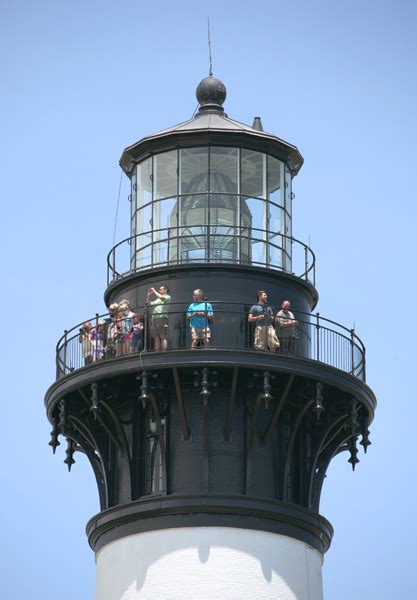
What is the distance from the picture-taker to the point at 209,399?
2121 inches

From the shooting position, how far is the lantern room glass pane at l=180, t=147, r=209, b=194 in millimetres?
56156

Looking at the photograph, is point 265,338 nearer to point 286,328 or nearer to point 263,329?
point 263,329

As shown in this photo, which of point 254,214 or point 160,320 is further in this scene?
point 254,214

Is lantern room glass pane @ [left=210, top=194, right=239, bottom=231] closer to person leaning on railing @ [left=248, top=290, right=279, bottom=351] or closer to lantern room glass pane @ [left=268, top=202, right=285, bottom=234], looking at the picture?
lantern room glass pane @ [left=268, top=202, right=285, bottom=234]

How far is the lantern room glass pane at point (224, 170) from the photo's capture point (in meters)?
56.2

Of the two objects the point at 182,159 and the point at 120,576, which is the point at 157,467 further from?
the point at 182,159

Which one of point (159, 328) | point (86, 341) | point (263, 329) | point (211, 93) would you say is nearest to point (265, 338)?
point (263, 329)

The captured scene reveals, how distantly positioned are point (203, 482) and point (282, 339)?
140 inches

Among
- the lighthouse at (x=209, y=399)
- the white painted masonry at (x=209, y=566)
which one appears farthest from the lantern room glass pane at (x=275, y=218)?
the white painted masonry at (x=209, y=566)

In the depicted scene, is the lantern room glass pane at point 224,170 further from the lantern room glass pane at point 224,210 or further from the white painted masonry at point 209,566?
the white painted masonry at point 209,566

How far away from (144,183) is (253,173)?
255cm

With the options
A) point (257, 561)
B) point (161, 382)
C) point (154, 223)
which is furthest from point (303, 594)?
point (154, 223)

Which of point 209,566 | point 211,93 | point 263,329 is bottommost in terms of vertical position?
point 209,566

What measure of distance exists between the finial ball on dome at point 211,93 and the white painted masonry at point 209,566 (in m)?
10.6
